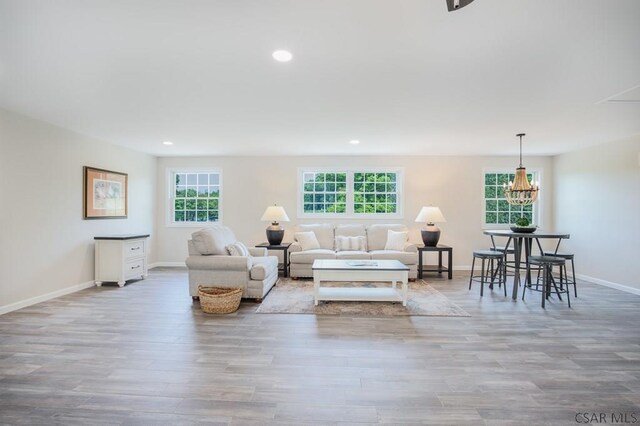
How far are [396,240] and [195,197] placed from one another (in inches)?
174

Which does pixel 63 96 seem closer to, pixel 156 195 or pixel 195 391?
pixel 195 391

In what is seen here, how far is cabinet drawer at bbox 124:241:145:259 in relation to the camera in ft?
16.8

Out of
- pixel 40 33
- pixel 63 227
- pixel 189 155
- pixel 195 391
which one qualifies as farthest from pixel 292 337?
pixel 189 155

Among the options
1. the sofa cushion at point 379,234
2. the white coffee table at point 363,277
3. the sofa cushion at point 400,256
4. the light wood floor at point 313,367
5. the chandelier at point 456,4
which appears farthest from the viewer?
the sofa cushion at point 379,234

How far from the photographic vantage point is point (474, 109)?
3.63 meters

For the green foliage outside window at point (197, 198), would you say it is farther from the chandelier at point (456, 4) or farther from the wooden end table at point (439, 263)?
the chandelier at point (456, 4)

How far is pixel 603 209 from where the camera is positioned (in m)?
5.23

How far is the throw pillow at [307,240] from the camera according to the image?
5945mm

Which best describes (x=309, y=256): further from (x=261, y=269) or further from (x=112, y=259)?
(x=112, y=259)

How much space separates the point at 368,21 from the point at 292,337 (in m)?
2.68

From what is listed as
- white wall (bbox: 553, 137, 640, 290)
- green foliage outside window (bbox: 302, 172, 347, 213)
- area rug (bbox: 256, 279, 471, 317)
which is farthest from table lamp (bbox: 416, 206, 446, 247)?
white wall (bbox: 553, 137, 640, 290)

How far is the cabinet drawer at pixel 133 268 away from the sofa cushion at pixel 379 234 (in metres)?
4.15

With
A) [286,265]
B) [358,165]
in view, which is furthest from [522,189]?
[286,265]

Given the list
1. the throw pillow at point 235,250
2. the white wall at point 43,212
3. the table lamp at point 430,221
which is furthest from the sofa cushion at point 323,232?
the white wall at point 43,212
